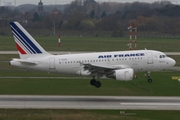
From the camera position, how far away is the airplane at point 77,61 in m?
49.3

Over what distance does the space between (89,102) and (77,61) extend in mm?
6009

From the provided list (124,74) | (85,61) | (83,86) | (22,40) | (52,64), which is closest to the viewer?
(124,74)

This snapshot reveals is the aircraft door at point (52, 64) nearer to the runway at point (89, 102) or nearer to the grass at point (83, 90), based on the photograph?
the grass at point (83, 90)

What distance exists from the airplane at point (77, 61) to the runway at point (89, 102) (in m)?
2.82

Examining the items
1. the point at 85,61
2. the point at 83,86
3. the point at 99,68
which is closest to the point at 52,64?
the point at 85,61

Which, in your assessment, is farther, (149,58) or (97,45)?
(97,45)
